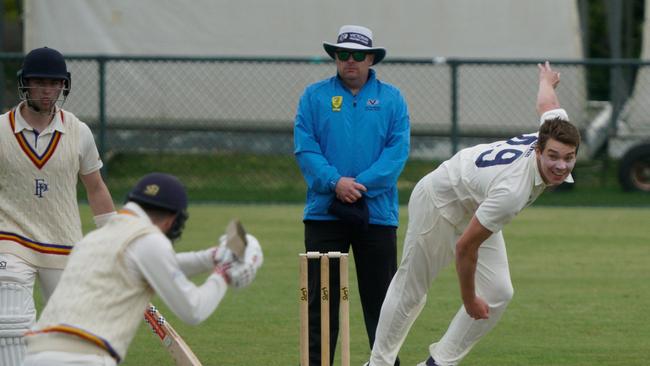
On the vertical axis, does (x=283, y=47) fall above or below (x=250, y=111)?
above

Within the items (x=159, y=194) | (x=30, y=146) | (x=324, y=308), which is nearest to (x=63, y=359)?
(x=159, y=194)

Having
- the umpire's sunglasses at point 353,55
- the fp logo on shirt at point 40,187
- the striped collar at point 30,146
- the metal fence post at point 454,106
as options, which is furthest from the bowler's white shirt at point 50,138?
the metal fence post at point 454,106

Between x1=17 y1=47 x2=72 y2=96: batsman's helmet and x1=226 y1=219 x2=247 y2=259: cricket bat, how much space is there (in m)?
1.91

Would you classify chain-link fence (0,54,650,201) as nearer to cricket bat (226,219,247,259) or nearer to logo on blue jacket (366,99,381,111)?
logo on blue jacket (366,99,381,111)

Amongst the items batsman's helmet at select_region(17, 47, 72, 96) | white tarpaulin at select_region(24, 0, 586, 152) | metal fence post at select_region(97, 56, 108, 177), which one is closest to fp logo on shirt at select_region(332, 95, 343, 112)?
batsman's helmet at select_region(17, 47, 72, 96)

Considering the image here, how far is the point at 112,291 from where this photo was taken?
4.95 meters

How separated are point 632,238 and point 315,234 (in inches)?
254

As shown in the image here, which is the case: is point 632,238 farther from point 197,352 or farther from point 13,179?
point 13,179

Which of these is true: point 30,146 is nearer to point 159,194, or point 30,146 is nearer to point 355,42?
point 159,194

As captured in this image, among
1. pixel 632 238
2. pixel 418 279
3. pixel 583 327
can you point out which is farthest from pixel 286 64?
pixel 418 279

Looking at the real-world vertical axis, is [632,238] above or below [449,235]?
below

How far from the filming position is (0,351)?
6.45m

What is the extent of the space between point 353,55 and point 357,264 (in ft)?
4.02

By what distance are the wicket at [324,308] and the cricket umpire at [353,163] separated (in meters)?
0.56
